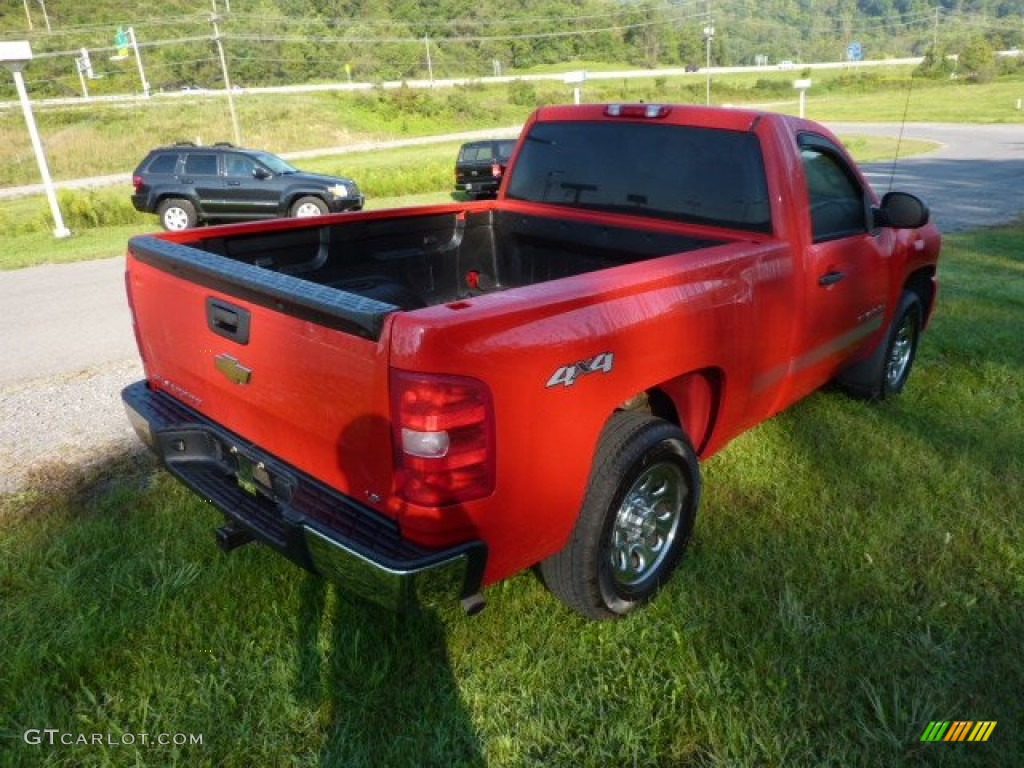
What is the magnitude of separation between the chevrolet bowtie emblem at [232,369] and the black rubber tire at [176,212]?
13764 mm

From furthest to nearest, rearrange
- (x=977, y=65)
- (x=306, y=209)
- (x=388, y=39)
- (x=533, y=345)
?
(x=388, y=39), (x=977, y=65), (x=306, y=209), (x=533, y=345)

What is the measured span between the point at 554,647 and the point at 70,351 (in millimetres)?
5953

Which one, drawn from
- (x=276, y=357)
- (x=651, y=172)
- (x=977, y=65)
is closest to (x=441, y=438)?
(x=276, y=357)

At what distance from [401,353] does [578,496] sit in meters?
0.84

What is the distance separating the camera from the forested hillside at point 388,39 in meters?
74.3

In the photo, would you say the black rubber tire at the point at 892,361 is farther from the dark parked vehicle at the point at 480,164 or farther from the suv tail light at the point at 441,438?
the dark parked vehicle at the point at 480,164

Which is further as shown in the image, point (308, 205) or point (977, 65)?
point (977, 65)

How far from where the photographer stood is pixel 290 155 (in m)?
37.2

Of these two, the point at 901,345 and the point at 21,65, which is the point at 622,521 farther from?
the point at 21,65

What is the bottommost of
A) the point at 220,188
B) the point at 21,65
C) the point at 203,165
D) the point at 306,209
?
the point at 306,209

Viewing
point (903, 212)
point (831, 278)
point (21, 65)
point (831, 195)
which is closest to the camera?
point (831, 278)

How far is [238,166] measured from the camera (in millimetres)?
15156

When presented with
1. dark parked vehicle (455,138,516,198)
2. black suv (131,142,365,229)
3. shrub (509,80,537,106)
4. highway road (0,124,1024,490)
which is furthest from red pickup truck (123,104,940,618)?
shrub (509,80,537,106)

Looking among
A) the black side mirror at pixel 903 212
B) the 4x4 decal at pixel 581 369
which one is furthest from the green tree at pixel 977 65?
the 4x4 decal at pixel 581 369
